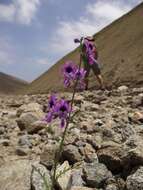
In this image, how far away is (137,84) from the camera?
17.2 m

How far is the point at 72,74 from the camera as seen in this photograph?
413 cm

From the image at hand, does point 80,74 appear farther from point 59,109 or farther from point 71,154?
point 71,154

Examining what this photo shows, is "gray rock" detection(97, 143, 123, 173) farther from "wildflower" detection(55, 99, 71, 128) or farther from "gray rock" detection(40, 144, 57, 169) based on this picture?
"wildflower" detection(55, 99, 71, 128)

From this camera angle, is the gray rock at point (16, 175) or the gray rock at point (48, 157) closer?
the gray rock at point (16, 175)

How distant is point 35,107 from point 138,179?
17.0 feet

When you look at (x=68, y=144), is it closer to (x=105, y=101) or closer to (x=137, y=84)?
(x=105, y=101)

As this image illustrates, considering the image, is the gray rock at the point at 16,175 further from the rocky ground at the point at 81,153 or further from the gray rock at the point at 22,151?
the gray rock at the point at 22,151

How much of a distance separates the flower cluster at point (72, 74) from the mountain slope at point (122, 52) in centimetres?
621

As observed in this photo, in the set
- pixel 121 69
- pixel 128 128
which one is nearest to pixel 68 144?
pixel 128 128

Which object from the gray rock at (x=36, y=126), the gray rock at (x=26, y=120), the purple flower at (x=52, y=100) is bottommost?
the gray rock at (x=36, y=126)

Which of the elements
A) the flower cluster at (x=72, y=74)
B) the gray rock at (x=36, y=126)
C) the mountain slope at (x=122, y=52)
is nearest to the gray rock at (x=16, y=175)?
the flower cluster at (x=72, y=74)

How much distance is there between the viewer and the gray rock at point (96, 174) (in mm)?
5230

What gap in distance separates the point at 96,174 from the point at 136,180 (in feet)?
1.87

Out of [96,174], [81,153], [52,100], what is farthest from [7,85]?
[52,100]
